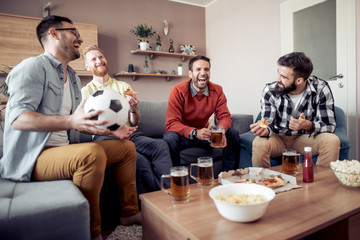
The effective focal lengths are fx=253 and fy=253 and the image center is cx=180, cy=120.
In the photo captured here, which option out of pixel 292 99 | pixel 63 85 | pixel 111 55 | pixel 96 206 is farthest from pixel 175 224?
pixel 111 55

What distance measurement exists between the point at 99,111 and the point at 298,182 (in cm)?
107

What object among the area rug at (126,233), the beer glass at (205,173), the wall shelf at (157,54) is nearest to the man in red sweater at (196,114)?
the area rug at (126,233)

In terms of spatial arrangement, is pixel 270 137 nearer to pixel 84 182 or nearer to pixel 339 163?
pixel 339 163

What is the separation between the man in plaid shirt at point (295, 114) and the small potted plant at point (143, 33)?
2.55 m

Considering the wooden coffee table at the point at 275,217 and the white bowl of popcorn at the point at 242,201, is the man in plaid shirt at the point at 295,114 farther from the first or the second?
the white bowl of popcorn at the point at 242,201

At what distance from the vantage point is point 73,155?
1.27 metres

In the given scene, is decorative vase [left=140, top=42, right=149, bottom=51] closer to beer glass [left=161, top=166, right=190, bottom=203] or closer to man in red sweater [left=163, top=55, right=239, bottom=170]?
man in red sweater [left=163, top=55, right=239, bottom=170]

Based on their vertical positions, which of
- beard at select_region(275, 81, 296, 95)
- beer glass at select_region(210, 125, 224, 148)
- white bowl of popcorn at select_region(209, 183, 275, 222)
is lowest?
white bowl of popcorn at select_region(209, 183, 275, 222)

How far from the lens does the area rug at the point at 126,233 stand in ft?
4.92

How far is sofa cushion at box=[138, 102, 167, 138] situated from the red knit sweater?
18.5 inches

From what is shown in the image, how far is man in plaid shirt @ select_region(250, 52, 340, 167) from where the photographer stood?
79.3 inches

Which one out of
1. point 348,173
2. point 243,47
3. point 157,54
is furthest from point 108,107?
point 157,54

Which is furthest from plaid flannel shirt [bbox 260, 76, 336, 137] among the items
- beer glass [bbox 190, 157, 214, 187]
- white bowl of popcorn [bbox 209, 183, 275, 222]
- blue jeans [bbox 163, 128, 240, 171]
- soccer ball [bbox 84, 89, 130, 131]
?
soccer ball [bbox 84, 89, 130, 131]

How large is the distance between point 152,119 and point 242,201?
6.41 feet
